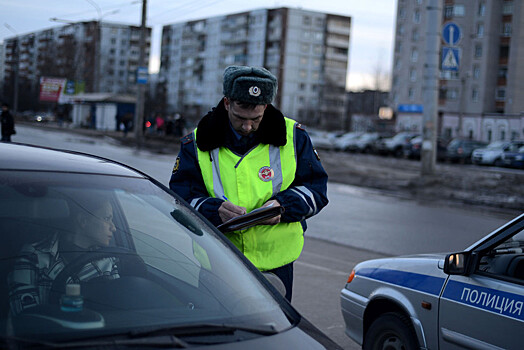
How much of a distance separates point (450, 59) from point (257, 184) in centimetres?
1736

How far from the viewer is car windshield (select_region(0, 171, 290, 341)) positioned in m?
2.27

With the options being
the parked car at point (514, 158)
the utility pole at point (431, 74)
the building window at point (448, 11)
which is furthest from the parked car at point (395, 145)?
the building window at point (448, 11)

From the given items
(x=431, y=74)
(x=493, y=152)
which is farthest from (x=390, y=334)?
(x=493, y=152)

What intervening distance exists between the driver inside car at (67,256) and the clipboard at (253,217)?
608 mm

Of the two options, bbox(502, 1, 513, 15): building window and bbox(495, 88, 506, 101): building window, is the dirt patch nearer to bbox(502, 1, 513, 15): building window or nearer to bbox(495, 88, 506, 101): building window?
bbox(502, 1, 513, 15): building window

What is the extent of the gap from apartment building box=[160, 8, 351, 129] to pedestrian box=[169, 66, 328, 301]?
350ft

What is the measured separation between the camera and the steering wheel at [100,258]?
8.29 ft

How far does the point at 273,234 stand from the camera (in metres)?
3.45

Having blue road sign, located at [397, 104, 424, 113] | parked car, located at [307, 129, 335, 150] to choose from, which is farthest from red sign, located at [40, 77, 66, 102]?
blue road sign, located at [397, 104, 424, 113]

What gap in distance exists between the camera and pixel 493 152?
40344 millimetres

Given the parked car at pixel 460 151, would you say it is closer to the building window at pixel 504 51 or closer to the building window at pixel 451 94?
the building window at pixel 504 51

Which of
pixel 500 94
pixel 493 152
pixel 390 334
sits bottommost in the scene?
pixel 390 334

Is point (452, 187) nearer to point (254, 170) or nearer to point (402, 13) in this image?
point (254, 170)

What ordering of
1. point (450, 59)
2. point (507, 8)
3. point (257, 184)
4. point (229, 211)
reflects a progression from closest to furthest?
point (229, 211), point (257, 184), point (450, 59), point (507, 8)
